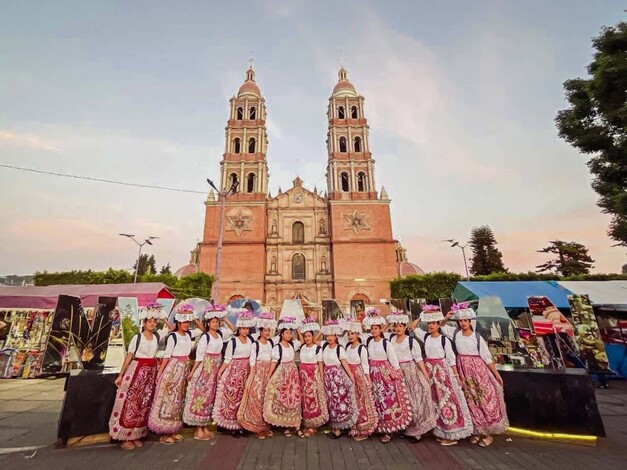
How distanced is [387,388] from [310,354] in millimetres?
1342

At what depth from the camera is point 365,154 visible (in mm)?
32969

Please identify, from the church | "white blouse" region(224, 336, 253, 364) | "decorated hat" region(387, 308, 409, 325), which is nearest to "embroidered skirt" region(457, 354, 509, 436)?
"decorated hat" region(387, 308, 409, 325)

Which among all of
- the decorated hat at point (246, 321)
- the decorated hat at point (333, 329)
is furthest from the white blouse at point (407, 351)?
the decorated hat at point (246, 321)

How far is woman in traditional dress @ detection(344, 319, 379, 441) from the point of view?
466 centimetres

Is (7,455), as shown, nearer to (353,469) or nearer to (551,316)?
(353,469)

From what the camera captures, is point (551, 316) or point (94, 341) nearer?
point (94, 341)

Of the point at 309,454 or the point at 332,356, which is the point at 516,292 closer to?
the point at 332,356

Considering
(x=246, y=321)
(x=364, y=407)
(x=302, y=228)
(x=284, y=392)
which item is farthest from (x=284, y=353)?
(x=302, y=228)

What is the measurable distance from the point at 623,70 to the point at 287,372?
46.8 feet

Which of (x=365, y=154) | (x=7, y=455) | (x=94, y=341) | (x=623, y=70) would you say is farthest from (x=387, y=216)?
(x=7, y=455)

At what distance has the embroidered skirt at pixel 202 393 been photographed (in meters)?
4.65

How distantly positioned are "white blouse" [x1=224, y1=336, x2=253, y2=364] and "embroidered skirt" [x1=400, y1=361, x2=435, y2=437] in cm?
261

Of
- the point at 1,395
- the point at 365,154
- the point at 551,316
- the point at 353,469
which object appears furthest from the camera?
the point at 365,154

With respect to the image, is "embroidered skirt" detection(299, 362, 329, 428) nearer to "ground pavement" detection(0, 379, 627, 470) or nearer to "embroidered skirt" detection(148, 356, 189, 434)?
"ground pavement" detection(0, 379, 627, 470)
